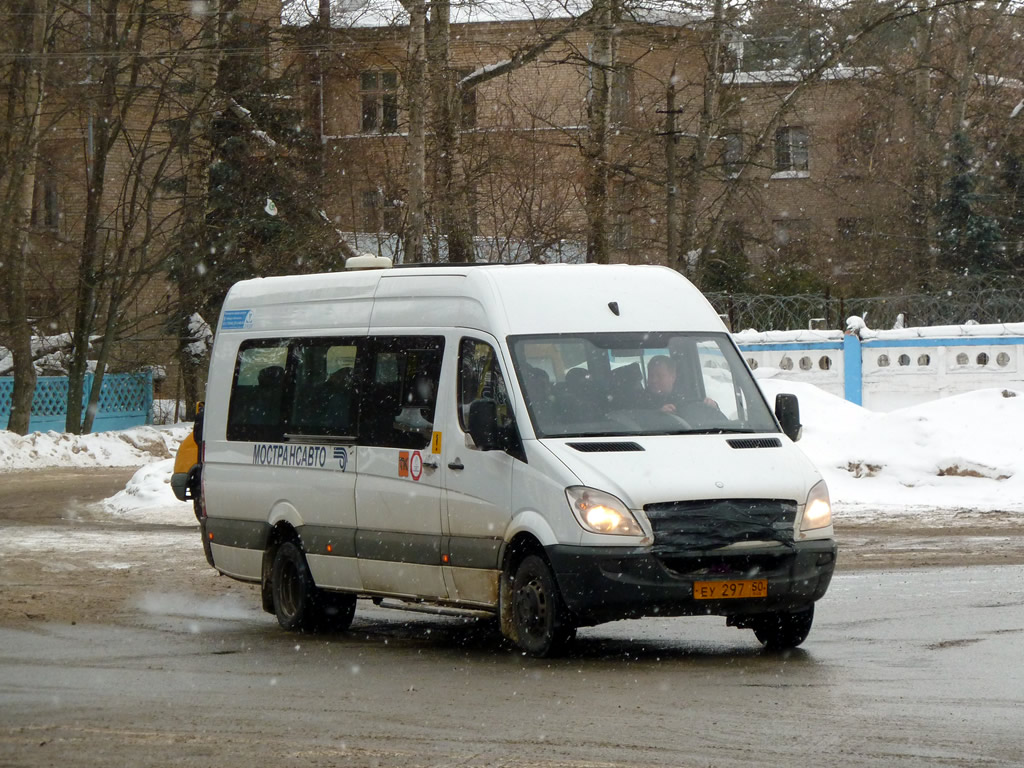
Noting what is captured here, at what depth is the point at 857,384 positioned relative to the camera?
1092 inches

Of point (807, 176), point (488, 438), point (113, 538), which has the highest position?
point (807, 176)

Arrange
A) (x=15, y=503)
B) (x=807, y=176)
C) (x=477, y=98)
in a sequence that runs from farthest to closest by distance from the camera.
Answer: (x=807, y=176), (x=477, y=98), (x=15, y=503)

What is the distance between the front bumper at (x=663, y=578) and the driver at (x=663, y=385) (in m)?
1.12

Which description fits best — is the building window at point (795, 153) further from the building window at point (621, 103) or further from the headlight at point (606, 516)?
the headlight at point (606, 516)

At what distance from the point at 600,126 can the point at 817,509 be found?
2131 centimetres

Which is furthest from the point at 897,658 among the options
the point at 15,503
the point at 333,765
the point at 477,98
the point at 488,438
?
the point at 477,98

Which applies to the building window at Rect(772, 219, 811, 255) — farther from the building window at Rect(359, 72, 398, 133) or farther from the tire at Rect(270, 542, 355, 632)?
the tire at Rect(270, 542, 355, 632)

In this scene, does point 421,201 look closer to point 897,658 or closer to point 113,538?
point 113,538

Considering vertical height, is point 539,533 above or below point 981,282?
below

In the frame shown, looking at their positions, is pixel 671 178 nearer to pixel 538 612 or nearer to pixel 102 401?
pixel 102 401

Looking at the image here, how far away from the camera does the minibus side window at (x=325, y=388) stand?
11117mm

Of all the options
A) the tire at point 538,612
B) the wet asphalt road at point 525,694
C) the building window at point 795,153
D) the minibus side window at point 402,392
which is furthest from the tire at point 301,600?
the building window at point 795,153

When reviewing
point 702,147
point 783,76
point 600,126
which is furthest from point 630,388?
point 783,76

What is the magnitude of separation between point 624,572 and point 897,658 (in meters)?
1.55
